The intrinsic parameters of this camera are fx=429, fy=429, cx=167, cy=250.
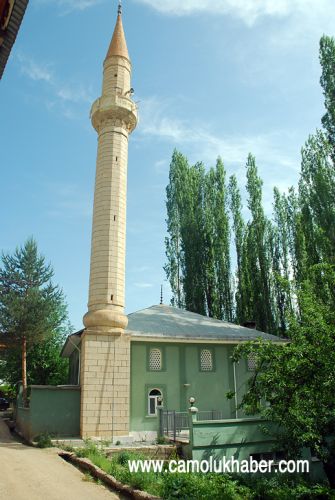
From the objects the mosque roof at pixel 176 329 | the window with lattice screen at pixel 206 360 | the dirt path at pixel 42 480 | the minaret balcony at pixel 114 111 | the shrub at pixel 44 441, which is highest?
the minaret balcony at pixel 114 111

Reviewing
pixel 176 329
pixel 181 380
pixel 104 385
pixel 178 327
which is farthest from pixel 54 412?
pixel 178 327

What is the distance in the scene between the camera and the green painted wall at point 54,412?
1555 cm

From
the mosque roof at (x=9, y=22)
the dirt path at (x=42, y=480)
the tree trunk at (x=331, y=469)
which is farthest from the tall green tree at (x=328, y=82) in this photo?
the mosque roof at (x=9, y=22)

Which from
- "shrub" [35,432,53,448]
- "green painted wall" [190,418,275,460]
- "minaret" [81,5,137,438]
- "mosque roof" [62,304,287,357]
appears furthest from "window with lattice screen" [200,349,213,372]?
"shrub" [35,432,53,448]

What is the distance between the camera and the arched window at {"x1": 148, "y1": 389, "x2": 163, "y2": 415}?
17.6m

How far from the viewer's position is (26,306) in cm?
2502

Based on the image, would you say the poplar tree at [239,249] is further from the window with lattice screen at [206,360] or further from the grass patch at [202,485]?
the grass patch at [202,485]

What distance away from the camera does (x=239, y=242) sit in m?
32.4

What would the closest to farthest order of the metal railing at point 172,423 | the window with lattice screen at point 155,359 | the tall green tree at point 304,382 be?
the tall green tree at point 304,382
the metal railing at point 172,423
the window with lattice screen at point 155,359

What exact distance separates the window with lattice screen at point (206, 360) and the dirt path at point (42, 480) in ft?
26.0

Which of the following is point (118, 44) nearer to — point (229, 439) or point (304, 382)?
point (304, 382)

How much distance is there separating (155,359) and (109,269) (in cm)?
436

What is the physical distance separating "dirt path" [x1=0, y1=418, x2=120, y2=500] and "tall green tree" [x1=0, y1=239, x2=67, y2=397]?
35.4 ft

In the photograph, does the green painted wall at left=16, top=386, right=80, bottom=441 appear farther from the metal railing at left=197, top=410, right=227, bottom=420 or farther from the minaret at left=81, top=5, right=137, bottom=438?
the metal railing at left=197, top=410, right=227, bottom=420
